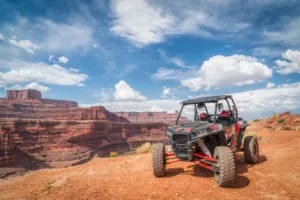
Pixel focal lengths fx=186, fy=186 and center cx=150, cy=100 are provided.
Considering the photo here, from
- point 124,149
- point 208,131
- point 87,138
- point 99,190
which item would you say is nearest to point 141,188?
point 99,190

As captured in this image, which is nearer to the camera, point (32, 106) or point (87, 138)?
point (87, 138)

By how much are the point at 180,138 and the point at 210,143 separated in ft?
4.51

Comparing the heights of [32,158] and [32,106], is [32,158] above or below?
below

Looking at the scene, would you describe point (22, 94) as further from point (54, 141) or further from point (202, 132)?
point (202, 132)

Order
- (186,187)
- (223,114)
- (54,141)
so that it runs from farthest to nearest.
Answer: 1. (54,141)
2. (223,114)
3. (186,187)

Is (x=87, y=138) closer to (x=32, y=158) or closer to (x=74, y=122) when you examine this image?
(x=74, y=122)

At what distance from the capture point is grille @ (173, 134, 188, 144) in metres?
5.80

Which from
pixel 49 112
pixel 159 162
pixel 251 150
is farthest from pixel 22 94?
pixel 251 150

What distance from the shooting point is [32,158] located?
5494 centimetres

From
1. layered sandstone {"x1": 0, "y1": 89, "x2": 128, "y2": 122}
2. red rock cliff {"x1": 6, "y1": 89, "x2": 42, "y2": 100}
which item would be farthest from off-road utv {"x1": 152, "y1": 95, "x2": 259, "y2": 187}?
red rock cliff {"x1": 6, "y1": 89, "x2": 42, "y2": 100}

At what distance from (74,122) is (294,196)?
78.9m

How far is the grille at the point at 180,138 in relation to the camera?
19.0 feet

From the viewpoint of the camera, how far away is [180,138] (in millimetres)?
5910

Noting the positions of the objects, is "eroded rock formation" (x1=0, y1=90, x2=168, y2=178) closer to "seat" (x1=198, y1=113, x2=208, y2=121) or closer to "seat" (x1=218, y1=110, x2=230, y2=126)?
"seat" (x1=198, y1=113, x2=208, y2=121)
